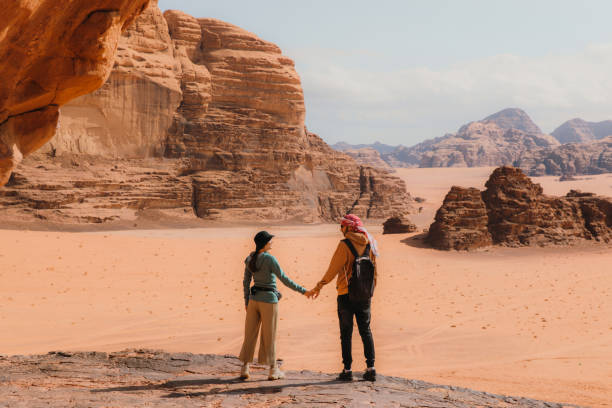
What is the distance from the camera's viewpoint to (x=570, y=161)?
118375 mm

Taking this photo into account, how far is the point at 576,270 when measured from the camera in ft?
54.3

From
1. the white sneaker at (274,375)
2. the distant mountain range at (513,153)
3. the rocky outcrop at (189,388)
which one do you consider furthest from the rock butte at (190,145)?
the distant mountain range at (513,153)

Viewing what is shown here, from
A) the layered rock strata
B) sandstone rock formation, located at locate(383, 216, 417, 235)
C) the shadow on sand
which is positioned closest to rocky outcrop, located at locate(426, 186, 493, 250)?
the layered rock strata

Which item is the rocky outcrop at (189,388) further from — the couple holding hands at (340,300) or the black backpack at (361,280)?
the black backpack at (361,280)

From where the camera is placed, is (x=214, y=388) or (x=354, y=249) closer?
(x=214, y=388)

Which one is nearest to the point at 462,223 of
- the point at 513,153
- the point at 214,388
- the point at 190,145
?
the point at 214,388

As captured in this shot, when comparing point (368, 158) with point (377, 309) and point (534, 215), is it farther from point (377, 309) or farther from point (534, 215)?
point (377, 309)

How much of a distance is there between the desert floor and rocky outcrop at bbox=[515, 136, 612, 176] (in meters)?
107

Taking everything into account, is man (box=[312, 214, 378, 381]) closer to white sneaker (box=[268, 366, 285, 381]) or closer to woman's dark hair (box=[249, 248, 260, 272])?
white sneaker (box=[268, 366, 285, 381])

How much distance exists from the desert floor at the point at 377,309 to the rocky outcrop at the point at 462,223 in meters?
0.73

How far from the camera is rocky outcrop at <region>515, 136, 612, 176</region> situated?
116 meters

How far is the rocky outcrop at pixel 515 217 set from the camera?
21125 millimetres

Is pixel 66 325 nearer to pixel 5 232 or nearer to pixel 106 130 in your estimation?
pixel 5 232

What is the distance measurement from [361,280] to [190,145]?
1520 inches
